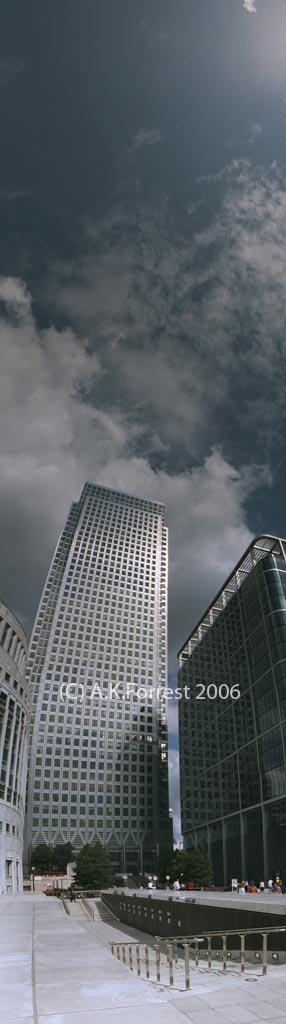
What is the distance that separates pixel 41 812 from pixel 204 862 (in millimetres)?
86197

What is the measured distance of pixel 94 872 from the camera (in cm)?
7675

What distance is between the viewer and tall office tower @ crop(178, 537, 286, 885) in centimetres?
8100

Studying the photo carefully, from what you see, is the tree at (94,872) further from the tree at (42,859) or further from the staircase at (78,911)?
A: the tree at (42,859)

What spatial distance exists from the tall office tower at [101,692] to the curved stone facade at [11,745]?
258ft

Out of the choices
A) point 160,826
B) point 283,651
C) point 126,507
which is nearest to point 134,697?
point 160,826

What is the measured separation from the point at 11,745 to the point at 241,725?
39594mm

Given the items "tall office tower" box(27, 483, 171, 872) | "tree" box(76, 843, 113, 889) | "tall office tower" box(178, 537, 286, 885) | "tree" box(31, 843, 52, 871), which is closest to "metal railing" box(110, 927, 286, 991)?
"tree" box(76, 843, 113, 889)

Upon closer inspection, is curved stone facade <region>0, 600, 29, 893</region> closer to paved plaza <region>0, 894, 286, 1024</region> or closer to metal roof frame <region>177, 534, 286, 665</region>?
metal roof frame <region>177, 534, 286, 665</region>

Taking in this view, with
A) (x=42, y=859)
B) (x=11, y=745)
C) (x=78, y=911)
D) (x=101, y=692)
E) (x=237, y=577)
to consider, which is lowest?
(x=42, y=859)

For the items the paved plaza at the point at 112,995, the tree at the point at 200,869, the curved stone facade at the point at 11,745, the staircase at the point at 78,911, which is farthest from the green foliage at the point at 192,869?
the paved plaza at the point at 112,995

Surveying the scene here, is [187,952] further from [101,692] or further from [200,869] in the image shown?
[101,692]

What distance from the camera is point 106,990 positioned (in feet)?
34.7

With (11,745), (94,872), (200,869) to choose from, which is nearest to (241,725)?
(200,869)

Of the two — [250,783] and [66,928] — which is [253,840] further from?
[66,928]
